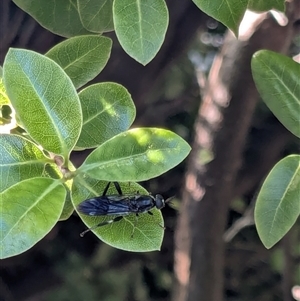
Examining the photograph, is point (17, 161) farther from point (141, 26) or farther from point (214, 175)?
point (214, 175)

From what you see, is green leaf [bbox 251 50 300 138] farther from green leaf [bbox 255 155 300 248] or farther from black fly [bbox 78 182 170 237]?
black fly [bbox 78 182 170 237]

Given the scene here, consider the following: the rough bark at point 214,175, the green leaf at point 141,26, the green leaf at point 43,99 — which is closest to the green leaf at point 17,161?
the green leaf at point 43,99

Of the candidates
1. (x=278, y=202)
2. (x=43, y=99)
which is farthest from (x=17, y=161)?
(x=278, y=202)

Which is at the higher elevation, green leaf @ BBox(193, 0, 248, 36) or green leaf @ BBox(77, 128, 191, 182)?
green leaf @ BBox(193, 0, 248, 36)

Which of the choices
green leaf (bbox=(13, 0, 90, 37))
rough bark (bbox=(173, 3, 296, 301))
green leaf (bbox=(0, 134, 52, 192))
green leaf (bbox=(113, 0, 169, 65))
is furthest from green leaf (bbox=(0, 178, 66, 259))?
rough bark (bbox=(173, 3, 296, 301))

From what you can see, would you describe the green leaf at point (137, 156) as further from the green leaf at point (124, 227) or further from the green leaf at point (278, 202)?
the green leaf at point (278, 202)

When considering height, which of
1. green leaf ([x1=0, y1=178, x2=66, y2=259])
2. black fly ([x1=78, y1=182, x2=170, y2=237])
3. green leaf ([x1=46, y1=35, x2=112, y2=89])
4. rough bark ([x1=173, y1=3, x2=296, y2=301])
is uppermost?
green leaf ([x1=46, y1=35, x2=112, y2=89])

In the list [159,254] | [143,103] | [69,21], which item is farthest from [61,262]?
[69,21]
